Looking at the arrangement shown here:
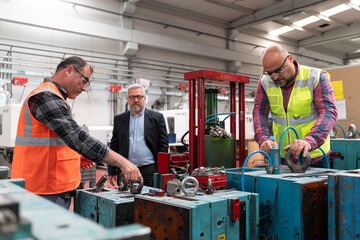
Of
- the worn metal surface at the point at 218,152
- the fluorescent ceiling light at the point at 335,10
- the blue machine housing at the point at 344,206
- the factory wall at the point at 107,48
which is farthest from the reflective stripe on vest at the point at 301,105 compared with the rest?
the fluorescent ceiling light at the point at 335,10

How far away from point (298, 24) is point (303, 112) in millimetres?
8030

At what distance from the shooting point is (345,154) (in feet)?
10.3

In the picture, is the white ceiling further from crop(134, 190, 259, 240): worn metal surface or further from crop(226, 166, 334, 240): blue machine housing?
crop(134, 190, 259, 240): worn metal surface

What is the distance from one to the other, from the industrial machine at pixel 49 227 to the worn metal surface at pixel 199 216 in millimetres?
662

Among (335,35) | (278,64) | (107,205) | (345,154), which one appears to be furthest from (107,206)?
(335,35)

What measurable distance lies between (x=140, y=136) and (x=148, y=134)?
0.24 feet

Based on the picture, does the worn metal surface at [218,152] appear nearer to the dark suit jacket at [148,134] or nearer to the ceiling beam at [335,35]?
the dark suit jacket at [148,134]

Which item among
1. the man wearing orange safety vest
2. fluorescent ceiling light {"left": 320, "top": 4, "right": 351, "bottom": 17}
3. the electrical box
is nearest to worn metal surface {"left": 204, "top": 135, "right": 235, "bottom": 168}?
the man wearing orange safety vest

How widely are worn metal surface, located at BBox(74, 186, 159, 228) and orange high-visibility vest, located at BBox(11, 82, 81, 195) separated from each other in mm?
150

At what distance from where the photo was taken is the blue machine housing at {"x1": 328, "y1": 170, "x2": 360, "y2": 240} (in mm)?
1247

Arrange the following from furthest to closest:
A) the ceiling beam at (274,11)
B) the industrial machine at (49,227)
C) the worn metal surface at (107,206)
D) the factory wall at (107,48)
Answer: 1. the ceiling beam at (274,11)
2. the factory wall at (107,48)
3. the worn metal surface at (107,206)
4. the industrial machine at (49,227)

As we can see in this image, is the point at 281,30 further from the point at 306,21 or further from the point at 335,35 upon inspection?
the point at 335,35

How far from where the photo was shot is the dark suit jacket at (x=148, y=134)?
9.02ft

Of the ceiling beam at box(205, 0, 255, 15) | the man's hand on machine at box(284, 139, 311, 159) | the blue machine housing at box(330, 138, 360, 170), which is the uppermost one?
the ceiling beam at box(205, 0, 255, 15)
